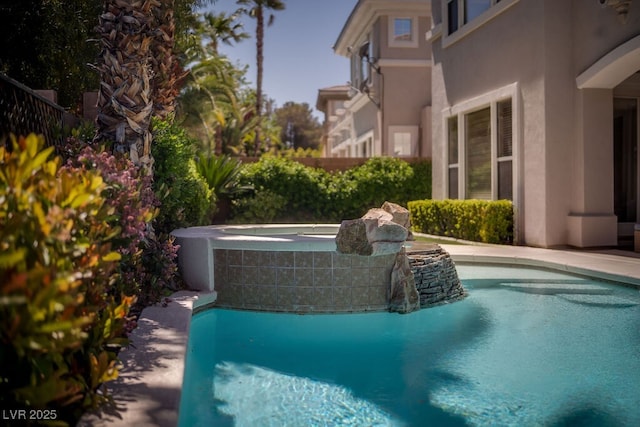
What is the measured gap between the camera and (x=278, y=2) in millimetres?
28328

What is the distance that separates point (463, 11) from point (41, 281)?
49.3ft

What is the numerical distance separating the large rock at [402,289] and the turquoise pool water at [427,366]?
0.52 ft

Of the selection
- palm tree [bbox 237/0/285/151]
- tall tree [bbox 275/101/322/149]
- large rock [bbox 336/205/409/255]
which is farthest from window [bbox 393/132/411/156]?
tall tree [bbox 275/101/322/149]

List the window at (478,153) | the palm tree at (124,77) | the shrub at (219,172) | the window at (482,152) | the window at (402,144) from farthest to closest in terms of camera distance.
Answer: the window at (402,144) → the shrub at (219,172) → the window at (478,153) → the window at (482,152) → the palm tree at (124,77)

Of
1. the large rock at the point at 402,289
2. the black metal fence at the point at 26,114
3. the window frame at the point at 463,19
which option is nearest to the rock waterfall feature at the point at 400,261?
the large rock at the point at 402,289

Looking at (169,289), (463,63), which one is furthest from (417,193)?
(169,289)

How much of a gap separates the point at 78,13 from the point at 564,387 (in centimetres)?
1258

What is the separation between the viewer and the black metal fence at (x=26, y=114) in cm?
527

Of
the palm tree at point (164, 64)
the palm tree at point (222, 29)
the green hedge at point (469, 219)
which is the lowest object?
the green hedge at point (469, 219)

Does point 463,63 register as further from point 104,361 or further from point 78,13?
point 104,361

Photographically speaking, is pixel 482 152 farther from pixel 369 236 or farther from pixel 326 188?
pixel 369 236

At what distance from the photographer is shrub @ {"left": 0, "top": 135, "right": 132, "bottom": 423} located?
202 cm

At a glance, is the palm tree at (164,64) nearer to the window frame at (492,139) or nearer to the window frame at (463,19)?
the window frame at (492,139)

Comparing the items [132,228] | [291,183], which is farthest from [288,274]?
[291,183]
